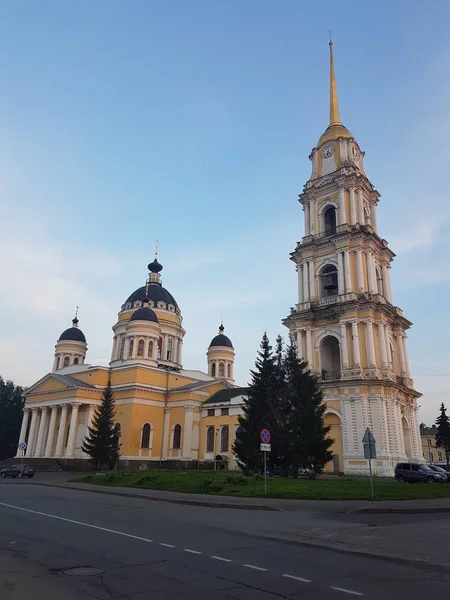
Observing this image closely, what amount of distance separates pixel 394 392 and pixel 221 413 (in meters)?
→ 19.2

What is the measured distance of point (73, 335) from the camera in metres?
68.0

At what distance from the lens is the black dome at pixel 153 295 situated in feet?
218

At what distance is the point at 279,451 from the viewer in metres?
27.8

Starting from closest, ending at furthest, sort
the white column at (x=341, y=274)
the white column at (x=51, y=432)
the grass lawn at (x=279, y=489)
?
1. the grass lawn at (x=279, y=489)
2. the white column at (x=341, y=274)
3. the white column at (x=51, y=432)

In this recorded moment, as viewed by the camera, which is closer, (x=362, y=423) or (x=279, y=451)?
(x=279, y=451)

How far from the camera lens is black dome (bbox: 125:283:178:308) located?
6650 centimetres

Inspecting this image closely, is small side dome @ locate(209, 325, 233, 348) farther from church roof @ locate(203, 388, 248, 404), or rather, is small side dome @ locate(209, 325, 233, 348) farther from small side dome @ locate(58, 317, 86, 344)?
small side dome @ locate(58, 317, 86, 344)

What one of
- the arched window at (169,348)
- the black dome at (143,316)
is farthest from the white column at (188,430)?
the arched window at (169,348)

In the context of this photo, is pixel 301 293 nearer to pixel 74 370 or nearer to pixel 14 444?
pixel 74 370

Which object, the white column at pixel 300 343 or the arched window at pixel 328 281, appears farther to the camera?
the arched window at pixel 328 281

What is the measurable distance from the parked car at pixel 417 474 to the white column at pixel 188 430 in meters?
25.5

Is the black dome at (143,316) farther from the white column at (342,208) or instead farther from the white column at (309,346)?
the white column at (342,208)

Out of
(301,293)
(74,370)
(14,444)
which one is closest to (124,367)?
(74,370)

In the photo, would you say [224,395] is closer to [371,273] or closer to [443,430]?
[371,273]
